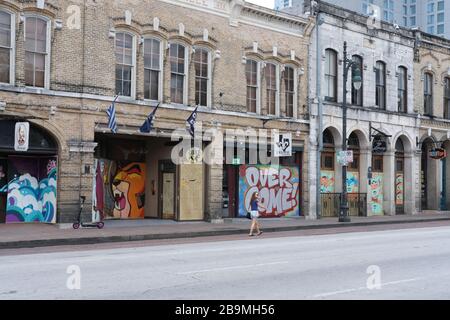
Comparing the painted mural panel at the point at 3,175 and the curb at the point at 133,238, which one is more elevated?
the painted mural panel at the point at 3,175

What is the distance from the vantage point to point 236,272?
37.8ft

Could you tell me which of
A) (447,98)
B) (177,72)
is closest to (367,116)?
(447,98)

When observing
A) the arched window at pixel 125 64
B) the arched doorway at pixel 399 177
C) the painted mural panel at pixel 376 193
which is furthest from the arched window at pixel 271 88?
the arched doorway at pixel 399 177

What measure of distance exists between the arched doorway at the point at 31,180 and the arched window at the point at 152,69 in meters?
4.53

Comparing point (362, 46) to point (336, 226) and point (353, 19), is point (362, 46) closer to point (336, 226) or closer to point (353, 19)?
point (353, 19)

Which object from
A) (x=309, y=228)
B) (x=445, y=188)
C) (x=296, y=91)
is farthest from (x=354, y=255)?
(x=445, y=188)

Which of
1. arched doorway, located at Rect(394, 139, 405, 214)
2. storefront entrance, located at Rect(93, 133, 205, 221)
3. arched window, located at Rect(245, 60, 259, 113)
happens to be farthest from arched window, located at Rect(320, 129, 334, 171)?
storefront entrance, located at Rect(93, 133, 205, 221)

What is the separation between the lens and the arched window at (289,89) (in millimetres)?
29234

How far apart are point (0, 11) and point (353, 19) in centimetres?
1910

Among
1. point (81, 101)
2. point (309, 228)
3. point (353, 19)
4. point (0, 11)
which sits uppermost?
point (353, 19)

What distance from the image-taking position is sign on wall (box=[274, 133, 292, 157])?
2823 cm

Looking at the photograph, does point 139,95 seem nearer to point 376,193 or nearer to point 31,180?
point 31,180

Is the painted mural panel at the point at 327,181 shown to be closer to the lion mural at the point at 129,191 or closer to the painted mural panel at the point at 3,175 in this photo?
the lion mural at the point at 129,191

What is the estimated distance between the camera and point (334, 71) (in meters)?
31.6
